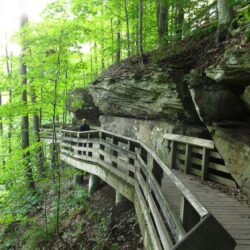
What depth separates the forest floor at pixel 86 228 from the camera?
21.1ft

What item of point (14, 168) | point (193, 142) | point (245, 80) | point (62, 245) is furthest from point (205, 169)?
point (14, 168)

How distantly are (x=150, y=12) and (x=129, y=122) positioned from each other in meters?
6.80

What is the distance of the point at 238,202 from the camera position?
489cm

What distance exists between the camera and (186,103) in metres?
7.80

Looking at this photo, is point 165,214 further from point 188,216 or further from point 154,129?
point 154,129

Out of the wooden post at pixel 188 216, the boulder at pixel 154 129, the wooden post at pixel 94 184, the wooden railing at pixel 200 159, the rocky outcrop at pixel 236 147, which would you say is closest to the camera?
the wooden post at pixel 188 216

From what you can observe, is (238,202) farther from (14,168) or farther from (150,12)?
(150,12)

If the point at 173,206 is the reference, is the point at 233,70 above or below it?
above

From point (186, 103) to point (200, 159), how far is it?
2.05 meters

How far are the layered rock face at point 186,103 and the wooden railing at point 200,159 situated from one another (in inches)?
14.4

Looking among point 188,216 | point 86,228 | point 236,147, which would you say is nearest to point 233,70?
point 236,147

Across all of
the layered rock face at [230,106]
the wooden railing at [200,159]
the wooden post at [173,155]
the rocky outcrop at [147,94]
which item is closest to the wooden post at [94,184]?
the rocky outcrop at [147,94]

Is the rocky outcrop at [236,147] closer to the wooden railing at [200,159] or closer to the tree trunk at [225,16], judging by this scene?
the wooden railing at [200,159]

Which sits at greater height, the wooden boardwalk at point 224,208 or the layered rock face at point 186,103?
the layered rock face at point 186,103
